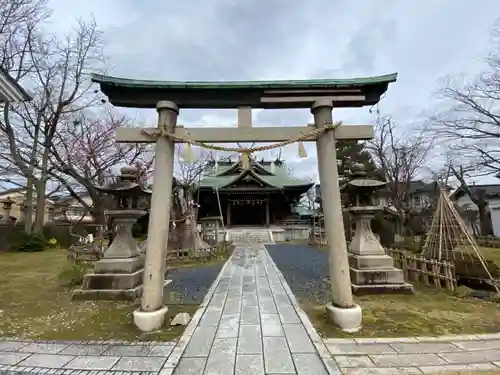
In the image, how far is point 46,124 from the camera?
20.8 meters

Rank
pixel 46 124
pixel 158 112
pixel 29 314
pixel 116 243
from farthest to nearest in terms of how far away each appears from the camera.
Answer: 1. pixel 46 124
2. pixel 116 243
3. pixel 29 314
4. pixel 158 112

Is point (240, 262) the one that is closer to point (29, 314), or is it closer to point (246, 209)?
point (29, 314)

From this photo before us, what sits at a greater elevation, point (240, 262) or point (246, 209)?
point (246, 209)

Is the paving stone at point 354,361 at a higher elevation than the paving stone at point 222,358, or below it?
below

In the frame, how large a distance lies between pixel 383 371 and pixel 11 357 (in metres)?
4.86

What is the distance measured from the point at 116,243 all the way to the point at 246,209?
22979mm

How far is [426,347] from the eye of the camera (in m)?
4.14

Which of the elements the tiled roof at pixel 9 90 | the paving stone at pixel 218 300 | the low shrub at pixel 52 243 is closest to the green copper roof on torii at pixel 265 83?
the tiled roof at pixel 9 90

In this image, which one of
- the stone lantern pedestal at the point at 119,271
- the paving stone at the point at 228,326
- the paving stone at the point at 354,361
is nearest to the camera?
the paving stone at the point at 354,361

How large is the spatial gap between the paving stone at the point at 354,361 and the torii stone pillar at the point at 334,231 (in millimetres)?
992

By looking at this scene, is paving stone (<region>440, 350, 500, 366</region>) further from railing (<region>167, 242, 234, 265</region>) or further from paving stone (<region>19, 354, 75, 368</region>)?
railing (<region>167, 242, 234, 265</region>)

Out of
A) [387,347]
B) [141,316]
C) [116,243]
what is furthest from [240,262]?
[387,347]

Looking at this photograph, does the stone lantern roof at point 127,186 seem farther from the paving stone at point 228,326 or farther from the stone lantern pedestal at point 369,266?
the stone lantern pedestal at point 369,266

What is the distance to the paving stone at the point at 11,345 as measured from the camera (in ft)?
14.0
